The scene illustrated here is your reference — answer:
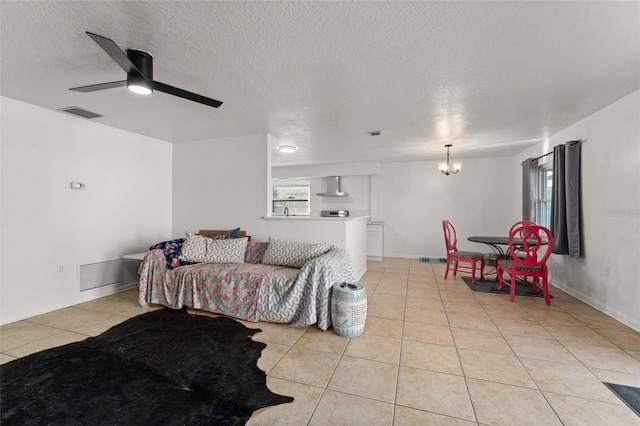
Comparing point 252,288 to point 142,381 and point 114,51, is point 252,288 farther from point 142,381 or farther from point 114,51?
point 114,51

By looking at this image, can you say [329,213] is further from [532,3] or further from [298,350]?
[532,3]

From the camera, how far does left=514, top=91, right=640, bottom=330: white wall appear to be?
8.76 ft

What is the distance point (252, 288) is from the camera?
112 inches

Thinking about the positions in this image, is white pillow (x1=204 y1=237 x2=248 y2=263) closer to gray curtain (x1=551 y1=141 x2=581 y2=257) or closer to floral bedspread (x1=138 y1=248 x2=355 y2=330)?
floral bedspread (x1=138 y1=248 x2=355 y2=330)

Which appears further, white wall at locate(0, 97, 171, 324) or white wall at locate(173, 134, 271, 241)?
white wall at locate(173, 134, 271, 241)

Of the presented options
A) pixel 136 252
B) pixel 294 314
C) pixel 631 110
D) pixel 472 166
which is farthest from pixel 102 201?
pixel 472 166

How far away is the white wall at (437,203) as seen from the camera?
5883 millimetres

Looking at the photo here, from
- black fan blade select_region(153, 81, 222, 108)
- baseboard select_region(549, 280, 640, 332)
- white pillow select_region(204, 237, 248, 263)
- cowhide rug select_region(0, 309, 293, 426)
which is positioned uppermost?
black fan blade select_region(153, 81, 222, 108)


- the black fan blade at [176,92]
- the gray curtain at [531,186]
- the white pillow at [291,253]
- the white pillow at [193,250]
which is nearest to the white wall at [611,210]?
the gray curtain at [531,186]

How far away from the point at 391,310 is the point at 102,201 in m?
4.09

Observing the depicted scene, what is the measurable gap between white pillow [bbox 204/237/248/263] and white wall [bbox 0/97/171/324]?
151cm

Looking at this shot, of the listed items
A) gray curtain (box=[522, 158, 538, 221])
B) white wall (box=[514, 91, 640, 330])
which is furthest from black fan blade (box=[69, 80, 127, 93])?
gray curtain (box=[522, 158, 538, 221])

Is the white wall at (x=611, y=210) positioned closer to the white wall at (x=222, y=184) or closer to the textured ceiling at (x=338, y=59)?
the textured ceiling at (x=338, y=59)

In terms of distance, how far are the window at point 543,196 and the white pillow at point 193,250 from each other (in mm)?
5542
